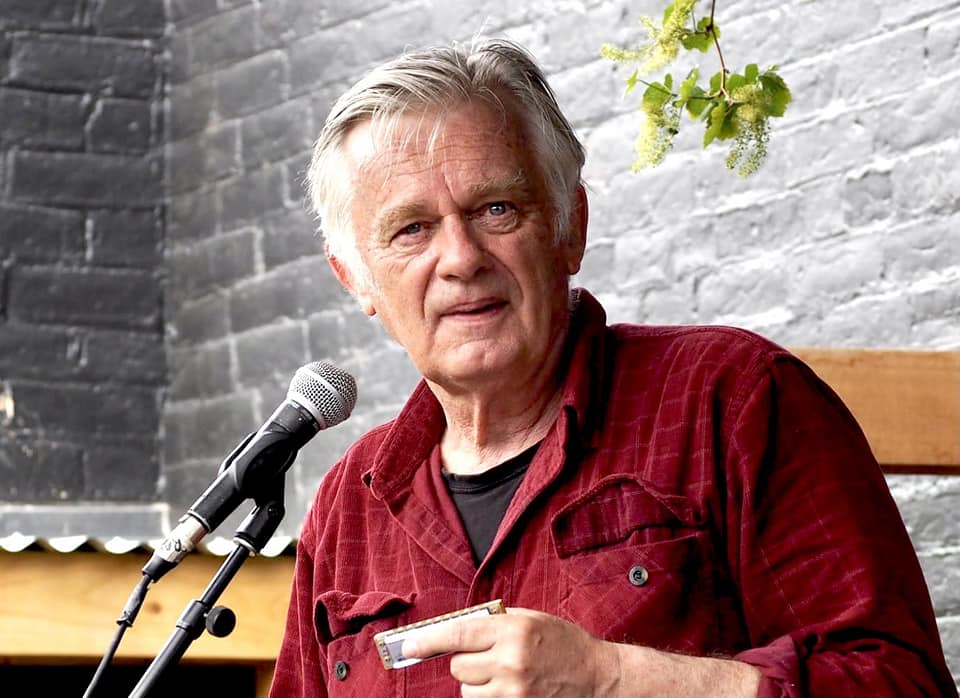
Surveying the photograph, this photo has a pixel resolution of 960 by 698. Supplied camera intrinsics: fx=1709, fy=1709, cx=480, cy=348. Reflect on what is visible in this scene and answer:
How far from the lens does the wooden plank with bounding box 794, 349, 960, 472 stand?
226 centimetres

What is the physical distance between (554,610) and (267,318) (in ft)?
8.08

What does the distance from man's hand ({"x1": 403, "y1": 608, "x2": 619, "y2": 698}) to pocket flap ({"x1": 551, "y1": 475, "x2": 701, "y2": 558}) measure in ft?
1.05

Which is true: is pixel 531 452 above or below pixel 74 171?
below

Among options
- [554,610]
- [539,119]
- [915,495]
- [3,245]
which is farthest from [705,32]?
[3,245]

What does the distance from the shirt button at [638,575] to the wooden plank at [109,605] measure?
3.48 ft

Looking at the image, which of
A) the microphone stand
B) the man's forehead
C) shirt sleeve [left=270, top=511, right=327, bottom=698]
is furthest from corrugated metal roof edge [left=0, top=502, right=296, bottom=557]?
the microphone stand

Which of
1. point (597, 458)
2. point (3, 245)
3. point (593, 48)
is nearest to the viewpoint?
point (597, 458)

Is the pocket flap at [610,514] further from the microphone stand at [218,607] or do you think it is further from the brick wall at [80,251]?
the brick wall at [80,251]

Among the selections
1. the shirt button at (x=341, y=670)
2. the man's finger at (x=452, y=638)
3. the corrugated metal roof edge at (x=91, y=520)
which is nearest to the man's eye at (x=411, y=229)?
the shirt button at (x=341, y=670)

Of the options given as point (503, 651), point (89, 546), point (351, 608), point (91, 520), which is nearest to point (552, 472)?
point (351, 608)

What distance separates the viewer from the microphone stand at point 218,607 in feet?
5.90

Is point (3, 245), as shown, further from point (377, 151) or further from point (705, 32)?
point (705, 32)

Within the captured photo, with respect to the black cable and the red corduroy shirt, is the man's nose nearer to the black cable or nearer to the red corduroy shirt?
the red corduroy shirt

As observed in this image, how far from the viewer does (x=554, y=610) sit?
1929 millimetres
